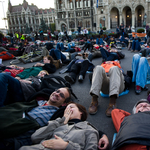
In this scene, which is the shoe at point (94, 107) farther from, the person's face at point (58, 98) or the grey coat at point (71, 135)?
the grey coat at point (71, 135)

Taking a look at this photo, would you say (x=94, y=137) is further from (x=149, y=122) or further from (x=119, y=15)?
(x=119, y=15)

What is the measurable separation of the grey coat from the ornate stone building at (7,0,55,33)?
79950mm

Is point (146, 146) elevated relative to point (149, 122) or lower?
lower

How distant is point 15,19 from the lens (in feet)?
260

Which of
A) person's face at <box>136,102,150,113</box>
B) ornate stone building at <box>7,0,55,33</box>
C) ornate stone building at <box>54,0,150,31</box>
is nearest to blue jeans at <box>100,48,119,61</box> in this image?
person's face at <box>136,102,150,113</box>

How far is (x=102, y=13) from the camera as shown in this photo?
1545 inches

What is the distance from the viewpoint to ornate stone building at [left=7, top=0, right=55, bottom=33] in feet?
250

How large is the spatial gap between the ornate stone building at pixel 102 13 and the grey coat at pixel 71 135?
99.2 ft

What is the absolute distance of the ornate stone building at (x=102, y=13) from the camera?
113 feet

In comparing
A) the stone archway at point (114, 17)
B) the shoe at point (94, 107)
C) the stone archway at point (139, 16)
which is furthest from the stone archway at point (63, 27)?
the shoe at point (94, 107)

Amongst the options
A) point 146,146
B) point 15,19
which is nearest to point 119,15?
point 146,146

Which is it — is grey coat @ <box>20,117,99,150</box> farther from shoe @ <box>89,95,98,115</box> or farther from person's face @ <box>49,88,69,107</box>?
shoe @ <box>89,95,98,115</box>

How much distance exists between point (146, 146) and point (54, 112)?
1.39 meters

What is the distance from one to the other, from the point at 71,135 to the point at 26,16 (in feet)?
280
